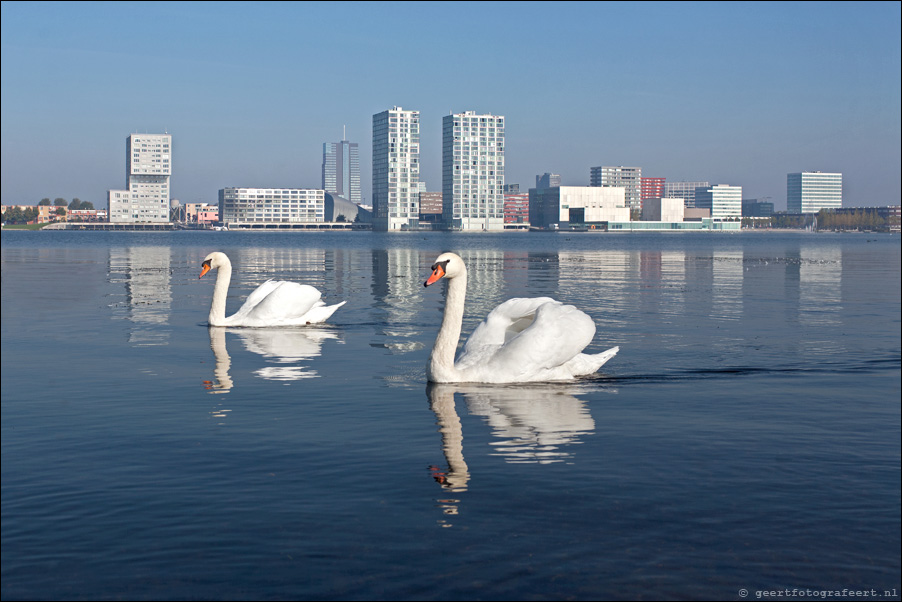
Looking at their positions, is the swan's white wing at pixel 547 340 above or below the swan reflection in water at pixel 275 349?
above

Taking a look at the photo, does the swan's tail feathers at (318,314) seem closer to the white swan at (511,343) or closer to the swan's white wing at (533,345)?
the white swan at (511,343)

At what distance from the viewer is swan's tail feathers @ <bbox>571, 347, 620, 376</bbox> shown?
15.2m

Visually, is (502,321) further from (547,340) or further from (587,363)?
(587,363)

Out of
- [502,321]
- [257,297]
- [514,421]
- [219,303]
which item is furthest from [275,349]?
[514,421]

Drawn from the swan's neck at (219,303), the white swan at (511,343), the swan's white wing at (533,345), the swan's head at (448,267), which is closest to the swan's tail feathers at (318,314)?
the swan's neck at (219,303)

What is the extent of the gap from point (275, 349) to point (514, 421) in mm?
8483

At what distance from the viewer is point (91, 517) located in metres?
8.01

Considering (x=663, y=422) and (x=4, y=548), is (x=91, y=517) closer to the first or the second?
(x=4, y=548)

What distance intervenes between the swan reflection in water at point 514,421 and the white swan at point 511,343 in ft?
0.80

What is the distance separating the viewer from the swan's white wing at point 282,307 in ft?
74.5

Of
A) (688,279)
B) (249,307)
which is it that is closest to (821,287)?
(688,279)

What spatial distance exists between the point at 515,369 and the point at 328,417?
3113 mm

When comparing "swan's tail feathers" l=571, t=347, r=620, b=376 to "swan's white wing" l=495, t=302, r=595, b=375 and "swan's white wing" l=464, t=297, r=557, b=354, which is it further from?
"swan's white wing" l=464, t=297, r=557, b=354

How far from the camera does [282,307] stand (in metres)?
22.7
